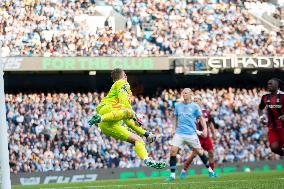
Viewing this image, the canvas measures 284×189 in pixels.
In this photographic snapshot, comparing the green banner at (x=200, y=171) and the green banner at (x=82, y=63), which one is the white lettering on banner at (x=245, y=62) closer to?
the green banner at (x=82, y=63)

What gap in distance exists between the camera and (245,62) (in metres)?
36.0

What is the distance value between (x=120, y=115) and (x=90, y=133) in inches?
682

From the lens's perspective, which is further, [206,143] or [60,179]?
[60,179]

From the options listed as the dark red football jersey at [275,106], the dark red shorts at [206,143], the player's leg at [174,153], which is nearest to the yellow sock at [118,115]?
the dark red football jersey at [275,106]

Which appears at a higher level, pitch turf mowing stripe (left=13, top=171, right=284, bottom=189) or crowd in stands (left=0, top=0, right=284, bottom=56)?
crowd in stands (left=0, top=0, right=284, bottom=56)

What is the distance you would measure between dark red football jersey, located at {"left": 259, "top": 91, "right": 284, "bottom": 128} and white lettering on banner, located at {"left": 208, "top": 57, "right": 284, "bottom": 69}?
17684 mm

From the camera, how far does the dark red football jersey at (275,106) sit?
17.2 meters

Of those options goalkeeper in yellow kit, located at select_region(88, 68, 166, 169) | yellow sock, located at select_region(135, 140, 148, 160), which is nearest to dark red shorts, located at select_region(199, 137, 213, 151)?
goalkeeper in yellow kit, located at select_region(88, 68, 166, 169)

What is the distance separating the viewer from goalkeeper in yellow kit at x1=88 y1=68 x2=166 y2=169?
14500 mm

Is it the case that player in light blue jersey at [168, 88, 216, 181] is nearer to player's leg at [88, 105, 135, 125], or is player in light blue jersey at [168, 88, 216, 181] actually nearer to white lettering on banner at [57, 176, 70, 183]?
player's leg at [88, 105, 135, 125]

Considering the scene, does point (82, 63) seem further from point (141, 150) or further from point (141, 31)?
point (141, 150)

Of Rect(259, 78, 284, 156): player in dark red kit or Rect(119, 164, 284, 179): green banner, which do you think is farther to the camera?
Rect(119, 164, 284, 179): green banner

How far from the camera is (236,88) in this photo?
3828 cm

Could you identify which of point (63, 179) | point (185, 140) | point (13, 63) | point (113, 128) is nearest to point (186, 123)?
point (185, 140)
